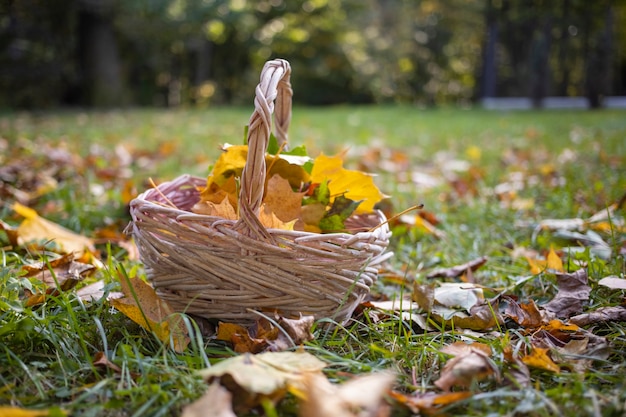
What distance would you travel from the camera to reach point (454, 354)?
1086mm

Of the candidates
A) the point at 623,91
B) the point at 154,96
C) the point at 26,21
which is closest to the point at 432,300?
the point at 26,21

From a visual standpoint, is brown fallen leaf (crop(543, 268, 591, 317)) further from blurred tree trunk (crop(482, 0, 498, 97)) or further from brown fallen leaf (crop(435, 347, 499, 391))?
blurred tree trunk (crop(482, 0, 498, 97))

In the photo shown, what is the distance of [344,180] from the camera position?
4.91ft

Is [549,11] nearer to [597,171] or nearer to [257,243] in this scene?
[597,171]

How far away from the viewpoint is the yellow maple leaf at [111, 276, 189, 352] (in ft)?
3.68

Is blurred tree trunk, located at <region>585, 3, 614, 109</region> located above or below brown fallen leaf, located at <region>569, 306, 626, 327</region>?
above

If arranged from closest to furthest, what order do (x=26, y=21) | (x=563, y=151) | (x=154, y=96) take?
1. (x=563, y=151)
2. (x=26, y=21)
3. (x=154, y=96)

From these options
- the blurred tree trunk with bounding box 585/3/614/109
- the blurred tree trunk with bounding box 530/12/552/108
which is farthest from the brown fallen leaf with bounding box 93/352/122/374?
the blurred tree trunk with bounding box 530/12/552/108

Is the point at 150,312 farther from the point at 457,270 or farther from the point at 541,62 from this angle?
the point at 541,62

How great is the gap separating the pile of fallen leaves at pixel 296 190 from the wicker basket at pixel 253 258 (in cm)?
11

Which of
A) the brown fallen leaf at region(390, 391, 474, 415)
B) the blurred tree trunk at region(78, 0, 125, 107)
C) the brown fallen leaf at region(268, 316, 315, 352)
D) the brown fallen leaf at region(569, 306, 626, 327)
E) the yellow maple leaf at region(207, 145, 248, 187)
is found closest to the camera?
the brown fallen leaf at region(390, 391, 474, 415)

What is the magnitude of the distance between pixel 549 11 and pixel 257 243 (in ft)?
41.7

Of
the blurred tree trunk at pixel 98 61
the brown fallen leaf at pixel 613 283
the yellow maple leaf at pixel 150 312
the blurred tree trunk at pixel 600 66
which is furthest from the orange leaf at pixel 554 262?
the blurred tree trunk at pixel 600 66

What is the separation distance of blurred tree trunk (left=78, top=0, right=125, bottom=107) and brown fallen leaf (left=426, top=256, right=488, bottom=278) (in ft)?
32.7
